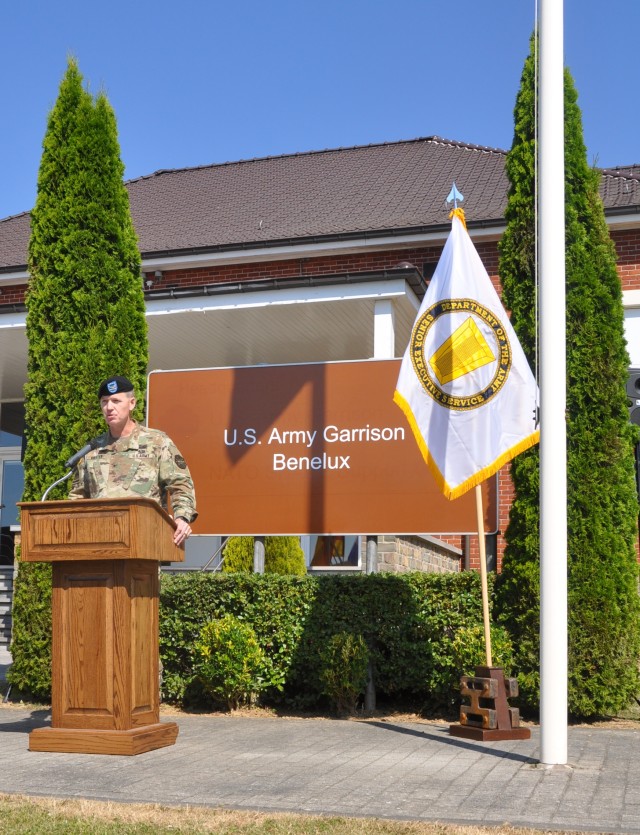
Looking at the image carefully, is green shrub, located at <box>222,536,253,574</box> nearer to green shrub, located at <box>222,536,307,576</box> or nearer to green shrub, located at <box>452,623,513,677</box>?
green shrub, located at <box>222,536,307,576</box>

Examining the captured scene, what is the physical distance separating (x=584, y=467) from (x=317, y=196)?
10.0 m

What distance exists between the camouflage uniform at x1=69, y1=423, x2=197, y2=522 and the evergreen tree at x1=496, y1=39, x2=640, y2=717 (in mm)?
2967

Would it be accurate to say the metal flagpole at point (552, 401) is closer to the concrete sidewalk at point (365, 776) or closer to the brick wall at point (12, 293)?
the concrete sidewalk at point (365, 776)

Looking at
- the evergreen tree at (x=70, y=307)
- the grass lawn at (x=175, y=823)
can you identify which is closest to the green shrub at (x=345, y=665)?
the evergreen tree at (x=70, y=307)

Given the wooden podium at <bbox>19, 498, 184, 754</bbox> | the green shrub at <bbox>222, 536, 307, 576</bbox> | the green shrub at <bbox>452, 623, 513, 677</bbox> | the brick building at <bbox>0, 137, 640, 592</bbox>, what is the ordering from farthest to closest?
the green shrub at <bbox>222, 536, 307, 576</bbox>
the brick building at <bbox>0, 137, 640, 592</bbox>
the green shrub at <bbox>452, 623, 513, 677</bbox>
the wooden podium at <bbox>19, 498, 184, 754</bbox>

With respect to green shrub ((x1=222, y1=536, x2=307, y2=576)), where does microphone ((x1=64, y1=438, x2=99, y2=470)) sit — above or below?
above

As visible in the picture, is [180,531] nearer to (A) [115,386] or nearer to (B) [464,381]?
(A) [115,386]

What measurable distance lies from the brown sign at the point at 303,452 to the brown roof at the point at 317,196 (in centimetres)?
501

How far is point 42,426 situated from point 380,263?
6483mm

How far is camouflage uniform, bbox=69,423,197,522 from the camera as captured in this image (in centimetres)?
665

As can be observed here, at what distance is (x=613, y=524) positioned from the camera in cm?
814

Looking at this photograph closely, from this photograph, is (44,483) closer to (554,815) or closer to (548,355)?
(548,355)

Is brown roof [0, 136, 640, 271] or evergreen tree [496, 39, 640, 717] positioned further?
brown roof [0, 136, 640, 271]

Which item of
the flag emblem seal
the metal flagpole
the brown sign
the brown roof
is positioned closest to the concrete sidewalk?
the metal flagpole
